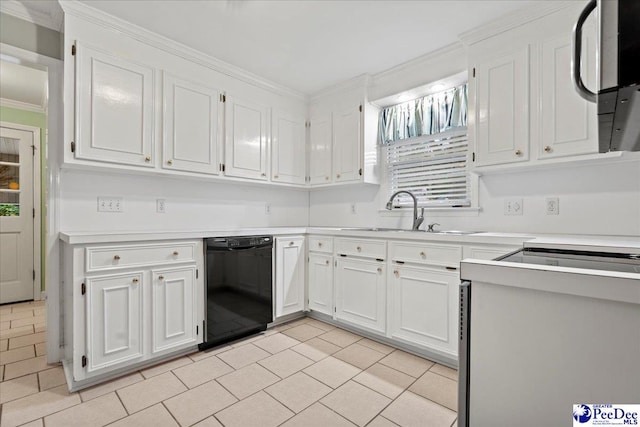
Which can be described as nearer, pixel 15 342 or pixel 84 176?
pixel 84 176

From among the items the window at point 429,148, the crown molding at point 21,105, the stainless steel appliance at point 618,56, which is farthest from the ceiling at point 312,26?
the crown molding at point 21,105

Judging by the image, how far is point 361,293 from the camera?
2.67 meters

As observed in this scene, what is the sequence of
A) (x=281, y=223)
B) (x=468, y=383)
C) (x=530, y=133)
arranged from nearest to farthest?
(x=468, y=383) < (x=530, y=133) < (x=281, y=223)

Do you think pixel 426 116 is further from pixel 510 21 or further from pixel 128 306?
pixel 128 306

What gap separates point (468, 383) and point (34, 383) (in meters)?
2.60

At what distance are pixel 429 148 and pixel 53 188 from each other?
313cm

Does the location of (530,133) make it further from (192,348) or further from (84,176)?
(84,176)

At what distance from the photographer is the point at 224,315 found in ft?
8.23

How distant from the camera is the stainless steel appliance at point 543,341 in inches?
26.1

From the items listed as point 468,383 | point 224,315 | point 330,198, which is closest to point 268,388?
point 224,315

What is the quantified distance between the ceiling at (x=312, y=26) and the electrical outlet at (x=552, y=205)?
4.37 feet

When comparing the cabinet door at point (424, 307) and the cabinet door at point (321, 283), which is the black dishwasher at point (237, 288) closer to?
the cabinet door at point (321, 283)

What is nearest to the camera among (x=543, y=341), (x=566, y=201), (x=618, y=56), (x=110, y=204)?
(x=618, y=56)

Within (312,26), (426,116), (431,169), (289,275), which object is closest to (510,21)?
(426,116)
